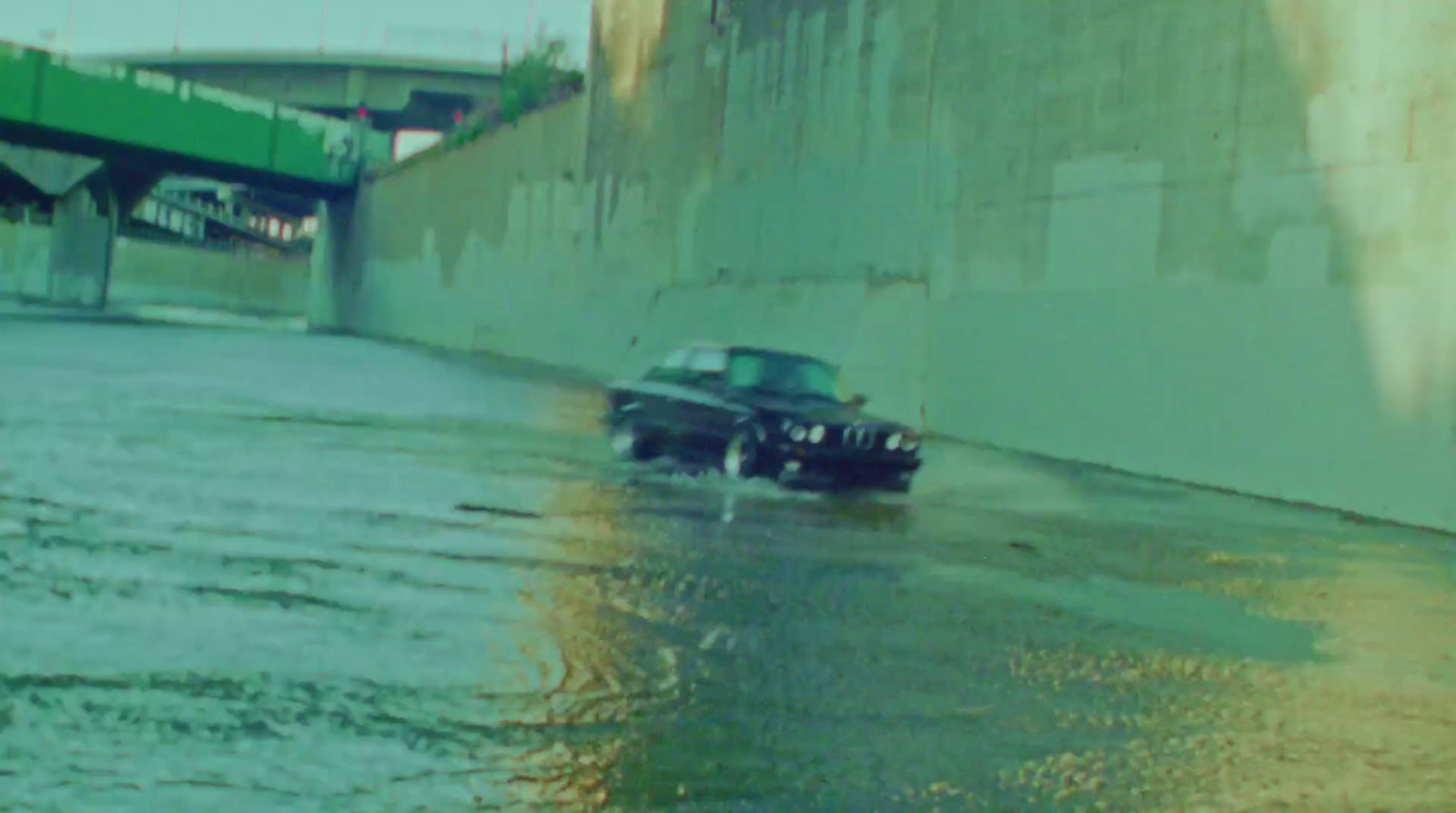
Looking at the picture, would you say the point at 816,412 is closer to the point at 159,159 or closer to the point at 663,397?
the point at 663,397

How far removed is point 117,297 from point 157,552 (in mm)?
94353

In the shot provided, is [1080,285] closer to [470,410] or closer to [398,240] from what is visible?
[470,410]

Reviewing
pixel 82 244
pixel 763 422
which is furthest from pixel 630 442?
pixel 82 244

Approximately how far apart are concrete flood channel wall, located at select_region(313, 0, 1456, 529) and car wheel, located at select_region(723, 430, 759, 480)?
594 cm

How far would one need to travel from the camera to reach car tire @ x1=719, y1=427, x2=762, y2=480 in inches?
630

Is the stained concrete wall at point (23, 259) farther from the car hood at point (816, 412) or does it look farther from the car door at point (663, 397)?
the car hood at point (816, 412)

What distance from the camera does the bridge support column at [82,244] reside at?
7688 centimetres

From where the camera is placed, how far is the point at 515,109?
51.9 metres

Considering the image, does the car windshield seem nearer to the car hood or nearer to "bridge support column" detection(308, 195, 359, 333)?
the car hood

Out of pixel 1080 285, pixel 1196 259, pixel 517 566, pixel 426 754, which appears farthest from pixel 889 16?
pixel 426 754

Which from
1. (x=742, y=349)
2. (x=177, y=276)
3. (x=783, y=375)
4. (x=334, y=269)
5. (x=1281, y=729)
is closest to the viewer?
(x=1281, y=729)

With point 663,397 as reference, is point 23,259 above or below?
above

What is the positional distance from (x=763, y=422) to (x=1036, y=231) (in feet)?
28.2

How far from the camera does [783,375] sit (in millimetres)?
17203
